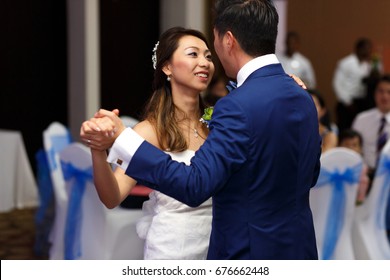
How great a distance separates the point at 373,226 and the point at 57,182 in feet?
6.03

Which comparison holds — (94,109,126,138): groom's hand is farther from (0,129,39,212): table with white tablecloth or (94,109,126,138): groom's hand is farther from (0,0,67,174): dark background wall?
(0,0,67,174): dark background wall

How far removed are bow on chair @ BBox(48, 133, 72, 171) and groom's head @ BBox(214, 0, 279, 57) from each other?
9.04 feet

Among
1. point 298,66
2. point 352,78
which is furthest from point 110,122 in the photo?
point 352,78

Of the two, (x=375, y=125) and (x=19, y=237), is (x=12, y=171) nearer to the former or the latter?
(x=19, y=237)

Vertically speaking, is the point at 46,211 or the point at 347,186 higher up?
the point at 347,186

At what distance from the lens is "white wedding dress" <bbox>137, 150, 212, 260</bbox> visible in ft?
7.20

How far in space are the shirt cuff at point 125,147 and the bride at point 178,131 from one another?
450 millimetres

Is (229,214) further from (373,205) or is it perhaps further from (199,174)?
(373,205)

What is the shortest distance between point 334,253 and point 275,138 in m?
2.03

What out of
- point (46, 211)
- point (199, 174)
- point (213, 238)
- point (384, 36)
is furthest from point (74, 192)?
point (384, 36)

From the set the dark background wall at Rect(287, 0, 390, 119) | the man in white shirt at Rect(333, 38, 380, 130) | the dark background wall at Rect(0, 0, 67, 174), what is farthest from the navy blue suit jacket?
the dark background wall at Rect(287, 0, 390, 119)

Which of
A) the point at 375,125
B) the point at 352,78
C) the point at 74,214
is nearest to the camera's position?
the point at 74,214

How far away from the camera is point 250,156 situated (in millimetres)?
1703

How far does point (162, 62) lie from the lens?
2287mm
